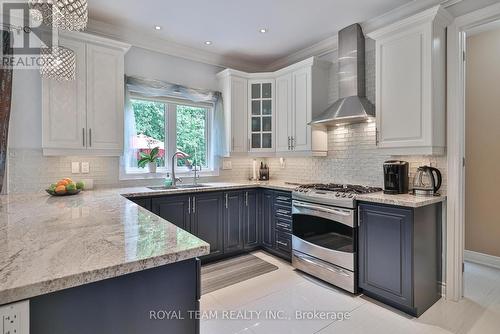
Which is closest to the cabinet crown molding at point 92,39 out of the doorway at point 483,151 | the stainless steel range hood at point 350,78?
the stainless steel range hood at point 350,78

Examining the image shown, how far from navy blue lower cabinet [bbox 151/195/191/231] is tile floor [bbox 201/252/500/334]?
87 centimetres

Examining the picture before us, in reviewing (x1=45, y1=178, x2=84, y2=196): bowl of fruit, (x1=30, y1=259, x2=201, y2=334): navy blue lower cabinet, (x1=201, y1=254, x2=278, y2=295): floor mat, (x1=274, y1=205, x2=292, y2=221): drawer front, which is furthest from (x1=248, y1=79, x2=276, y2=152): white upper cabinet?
(x1=30, y1=259, x2=201, y2=334): navy blue lower cabinet

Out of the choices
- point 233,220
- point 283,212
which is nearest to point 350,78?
point 283,212

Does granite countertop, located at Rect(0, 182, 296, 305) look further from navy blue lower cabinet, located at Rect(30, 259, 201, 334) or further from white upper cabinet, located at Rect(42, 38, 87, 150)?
white upper cabinet, located at Rect(42, 38, 87, 150)

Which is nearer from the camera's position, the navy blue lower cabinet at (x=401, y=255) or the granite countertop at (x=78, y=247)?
the granite countertop at (x=78, y=247)

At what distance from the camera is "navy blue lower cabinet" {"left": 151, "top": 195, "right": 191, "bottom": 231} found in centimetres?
289

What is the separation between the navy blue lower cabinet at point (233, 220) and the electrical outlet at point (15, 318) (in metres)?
2.65

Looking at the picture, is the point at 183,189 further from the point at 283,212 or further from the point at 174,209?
the point at 283,212

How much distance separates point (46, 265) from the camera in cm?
84

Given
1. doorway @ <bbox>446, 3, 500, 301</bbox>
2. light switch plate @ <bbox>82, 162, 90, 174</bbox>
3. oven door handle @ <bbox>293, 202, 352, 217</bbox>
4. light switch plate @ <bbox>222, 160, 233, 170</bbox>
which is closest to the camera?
doorway @ <bbox>446, 3, 500, 301</bbox>

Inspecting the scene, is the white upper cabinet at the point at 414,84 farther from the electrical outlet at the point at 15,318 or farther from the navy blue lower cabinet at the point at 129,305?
the electrical outlet at the point at 15,318

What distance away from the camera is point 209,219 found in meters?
3.25

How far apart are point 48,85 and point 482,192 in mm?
4898

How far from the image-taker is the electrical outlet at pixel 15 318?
0.70 meters
